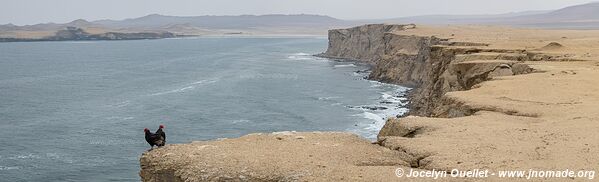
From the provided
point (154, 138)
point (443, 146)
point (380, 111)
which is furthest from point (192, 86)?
point (443, 146)

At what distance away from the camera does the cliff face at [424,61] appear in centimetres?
3616

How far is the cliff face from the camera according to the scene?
36.2 metres

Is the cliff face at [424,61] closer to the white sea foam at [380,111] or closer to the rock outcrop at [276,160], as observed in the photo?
the white sea foam at [380,111]

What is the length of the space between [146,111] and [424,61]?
39350 mm

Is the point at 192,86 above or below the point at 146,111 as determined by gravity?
below

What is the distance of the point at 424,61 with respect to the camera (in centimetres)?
8206

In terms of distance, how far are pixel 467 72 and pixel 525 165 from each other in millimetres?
23925

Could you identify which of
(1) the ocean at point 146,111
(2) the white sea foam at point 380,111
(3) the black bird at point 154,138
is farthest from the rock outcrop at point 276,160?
(2) the white sea foam at point 380,111

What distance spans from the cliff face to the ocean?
3915 mm

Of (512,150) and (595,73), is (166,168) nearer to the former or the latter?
(512,150)

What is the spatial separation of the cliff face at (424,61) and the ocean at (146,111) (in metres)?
Answer: 3.92

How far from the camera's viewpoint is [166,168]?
15859 millimetres

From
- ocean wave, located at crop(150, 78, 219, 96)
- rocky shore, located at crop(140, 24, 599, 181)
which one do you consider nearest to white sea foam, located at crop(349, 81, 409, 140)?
rocky shore, located at crop(140, 24, 599, 181)

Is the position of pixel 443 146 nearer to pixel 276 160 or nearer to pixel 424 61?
pixel 276 160
